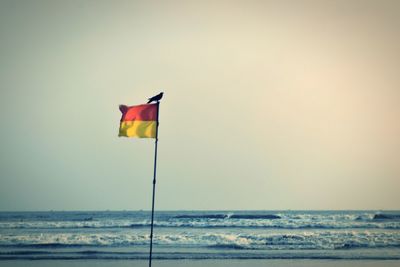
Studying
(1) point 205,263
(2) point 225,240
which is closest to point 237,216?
(2) point 225,240

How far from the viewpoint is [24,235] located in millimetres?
9117

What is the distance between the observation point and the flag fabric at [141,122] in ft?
17.3

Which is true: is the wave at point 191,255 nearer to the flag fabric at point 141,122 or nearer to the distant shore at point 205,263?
the distant shore at point 205,263

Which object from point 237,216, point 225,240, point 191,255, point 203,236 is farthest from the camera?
point 237,216

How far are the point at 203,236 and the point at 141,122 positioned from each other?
4824mm

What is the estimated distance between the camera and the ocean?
7199 mm

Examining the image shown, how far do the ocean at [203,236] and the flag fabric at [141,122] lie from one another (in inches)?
111

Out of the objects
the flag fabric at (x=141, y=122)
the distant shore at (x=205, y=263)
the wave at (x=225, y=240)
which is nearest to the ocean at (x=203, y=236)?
the wave at (x=225, y=240)

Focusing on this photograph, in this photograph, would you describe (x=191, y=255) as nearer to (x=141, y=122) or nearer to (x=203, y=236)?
(x=203, y=236)

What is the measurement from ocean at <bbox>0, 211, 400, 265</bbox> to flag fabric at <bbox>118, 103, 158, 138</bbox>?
2.83 m

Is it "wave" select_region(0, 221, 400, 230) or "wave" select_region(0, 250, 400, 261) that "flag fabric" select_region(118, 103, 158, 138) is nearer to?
Answer: "wave" select_region(0, 250, 400, 261)

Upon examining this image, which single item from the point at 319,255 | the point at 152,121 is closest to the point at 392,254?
the point at 319,255

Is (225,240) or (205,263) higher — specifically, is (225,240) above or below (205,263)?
above

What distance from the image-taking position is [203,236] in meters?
9.22
